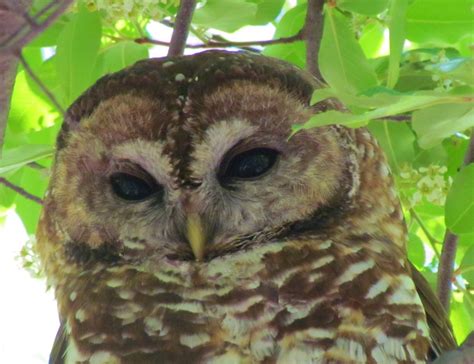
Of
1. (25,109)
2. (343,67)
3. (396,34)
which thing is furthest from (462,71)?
(25,109)

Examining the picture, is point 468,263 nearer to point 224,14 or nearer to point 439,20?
point 439,20

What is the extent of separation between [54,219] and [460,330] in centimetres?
103

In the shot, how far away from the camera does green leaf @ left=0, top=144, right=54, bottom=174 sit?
6.15 ft

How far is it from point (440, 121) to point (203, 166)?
2.35 ft

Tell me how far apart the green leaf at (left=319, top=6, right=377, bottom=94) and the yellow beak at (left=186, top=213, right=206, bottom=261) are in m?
0.40

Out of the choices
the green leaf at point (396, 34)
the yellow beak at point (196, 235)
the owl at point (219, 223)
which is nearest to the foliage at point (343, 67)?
the green leaf at point (396, 34)

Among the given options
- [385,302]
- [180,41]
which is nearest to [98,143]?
[180,41]

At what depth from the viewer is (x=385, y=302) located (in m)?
1.97

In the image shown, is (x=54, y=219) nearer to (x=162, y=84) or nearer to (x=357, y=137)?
(x=162, y=84)

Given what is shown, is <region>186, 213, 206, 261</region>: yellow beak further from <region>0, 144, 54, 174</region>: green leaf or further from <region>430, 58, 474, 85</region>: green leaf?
<region>430, 58, 474, 85</region>: green leaf

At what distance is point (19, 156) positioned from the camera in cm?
193

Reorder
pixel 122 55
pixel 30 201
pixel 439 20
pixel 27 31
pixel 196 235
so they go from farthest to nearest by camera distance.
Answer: pixel 30 201 → pixel 122 55 → pixel 439 20 → pixel 196 235 → pixel 27 31

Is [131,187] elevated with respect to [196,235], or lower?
elevated

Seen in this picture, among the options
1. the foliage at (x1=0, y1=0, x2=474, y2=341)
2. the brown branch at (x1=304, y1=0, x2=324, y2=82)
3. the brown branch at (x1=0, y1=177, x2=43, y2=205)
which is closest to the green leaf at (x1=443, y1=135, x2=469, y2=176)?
the foliage at (x1=0, y1=0, x2=474, y2=341)
